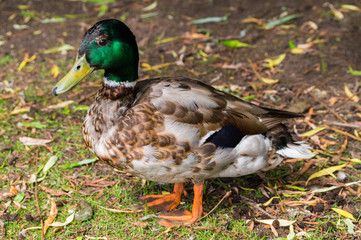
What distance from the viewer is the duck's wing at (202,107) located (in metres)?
3.06

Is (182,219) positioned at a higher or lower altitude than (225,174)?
lower

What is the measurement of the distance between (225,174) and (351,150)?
1402 millimetres

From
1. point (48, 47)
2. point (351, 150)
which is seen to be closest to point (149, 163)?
point (351, 150)

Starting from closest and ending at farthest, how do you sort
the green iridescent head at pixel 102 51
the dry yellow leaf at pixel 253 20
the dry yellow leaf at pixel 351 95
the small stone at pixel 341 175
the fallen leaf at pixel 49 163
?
the green iridescent head at pixel 102 51, the small stone at pixel 341 175, the fallen leaf at pixel 49 163, the dry yellow leaf at pixel 351 95, the dry yellow leaf at pixel 253 20

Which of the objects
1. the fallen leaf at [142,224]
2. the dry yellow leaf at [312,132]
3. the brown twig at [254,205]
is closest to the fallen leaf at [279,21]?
the dry yellow leaf at [312,132]

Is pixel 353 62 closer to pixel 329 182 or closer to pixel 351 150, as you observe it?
pixel 351 150

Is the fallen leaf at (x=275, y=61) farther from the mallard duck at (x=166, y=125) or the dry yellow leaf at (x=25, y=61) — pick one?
the dry yellow leaf at (x=25, y=61)

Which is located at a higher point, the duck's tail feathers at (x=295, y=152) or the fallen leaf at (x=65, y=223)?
the duck's tail feathers at (x=295, y=152)

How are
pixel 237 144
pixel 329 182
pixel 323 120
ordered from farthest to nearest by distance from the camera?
pixel 323 120, pixel 329 182, pixel 237 144

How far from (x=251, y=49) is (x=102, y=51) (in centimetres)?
294

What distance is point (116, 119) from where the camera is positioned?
3.12m

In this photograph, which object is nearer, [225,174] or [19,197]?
[225,174]

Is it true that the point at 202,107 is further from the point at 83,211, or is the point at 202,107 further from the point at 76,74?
the point at 83,211

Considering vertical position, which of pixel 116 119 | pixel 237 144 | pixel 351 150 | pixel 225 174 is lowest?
pixel 351 150
